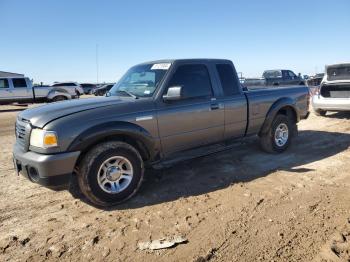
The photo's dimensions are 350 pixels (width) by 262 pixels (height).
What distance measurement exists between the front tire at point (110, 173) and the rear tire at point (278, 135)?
3109 mm

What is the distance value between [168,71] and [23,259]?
317 centimetres

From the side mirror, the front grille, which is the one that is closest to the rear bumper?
the side mirror

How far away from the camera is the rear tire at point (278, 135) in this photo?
6.79 meters

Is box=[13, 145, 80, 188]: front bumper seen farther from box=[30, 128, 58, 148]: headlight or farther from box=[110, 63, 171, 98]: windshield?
box=[110, 63, 171, 98]: windshield

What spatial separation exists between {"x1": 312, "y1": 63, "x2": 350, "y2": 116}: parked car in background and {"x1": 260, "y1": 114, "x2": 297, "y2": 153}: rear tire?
418cm

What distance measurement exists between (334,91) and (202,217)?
8.72 m

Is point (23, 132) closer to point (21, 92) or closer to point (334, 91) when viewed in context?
point (334, 91)

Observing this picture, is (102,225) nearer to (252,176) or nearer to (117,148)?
(117,148)

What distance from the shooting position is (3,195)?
4.95 m

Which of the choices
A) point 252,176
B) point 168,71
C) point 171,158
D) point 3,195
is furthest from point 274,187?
point 3,195

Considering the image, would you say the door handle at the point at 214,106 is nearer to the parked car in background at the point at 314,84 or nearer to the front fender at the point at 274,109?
the front fender at the point at 274,109

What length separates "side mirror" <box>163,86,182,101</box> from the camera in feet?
15.6

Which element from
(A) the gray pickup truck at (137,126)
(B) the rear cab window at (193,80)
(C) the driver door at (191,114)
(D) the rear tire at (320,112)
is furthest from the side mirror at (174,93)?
(D) the rear tire at (320,112)

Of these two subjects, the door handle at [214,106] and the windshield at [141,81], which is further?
the door handle at [214,106]
